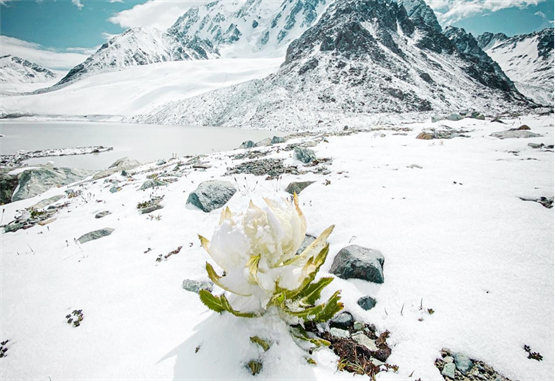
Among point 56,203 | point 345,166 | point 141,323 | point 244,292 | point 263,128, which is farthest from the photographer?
point 263,128

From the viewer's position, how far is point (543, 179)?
4520 millimetres

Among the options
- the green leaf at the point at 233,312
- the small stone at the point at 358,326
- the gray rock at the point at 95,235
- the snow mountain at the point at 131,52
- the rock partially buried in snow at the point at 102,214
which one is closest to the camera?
the green leaf at the point at 233,312

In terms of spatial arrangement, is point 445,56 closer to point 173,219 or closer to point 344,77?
point 344,77

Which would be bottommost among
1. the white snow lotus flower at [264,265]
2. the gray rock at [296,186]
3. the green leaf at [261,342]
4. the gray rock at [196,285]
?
the gray rock at [196,285]

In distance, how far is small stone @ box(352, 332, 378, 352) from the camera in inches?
79.4

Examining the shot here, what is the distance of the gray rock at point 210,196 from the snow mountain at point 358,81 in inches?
1093

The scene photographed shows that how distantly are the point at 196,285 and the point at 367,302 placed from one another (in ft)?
6.23

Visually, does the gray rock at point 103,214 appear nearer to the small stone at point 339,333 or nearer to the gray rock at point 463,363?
the small stone at point 339,333

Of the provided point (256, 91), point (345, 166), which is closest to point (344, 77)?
point (256, 91)

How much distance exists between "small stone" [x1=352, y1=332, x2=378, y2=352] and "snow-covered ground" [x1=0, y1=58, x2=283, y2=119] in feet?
248

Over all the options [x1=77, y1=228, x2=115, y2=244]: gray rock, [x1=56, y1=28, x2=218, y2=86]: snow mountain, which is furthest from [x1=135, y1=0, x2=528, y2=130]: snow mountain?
[x1=56, y1=28, x2=218, y2=86]: snow mountain

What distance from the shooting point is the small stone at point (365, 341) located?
2016 millimetres

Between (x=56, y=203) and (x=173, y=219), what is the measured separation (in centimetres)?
560

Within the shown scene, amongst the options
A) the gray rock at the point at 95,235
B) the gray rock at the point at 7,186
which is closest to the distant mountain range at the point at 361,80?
the gray rock at the point at 7,186
